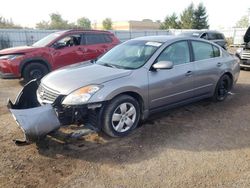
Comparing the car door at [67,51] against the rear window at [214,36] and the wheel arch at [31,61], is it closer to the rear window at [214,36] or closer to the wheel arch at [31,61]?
the wheel arch at [31,61]

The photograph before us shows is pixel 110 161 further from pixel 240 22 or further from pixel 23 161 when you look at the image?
pixel 240 22

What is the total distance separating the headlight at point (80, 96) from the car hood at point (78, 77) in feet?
0.27

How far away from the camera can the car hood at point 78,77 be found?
4.17 meters

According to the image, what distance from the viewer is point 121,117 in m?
4.38

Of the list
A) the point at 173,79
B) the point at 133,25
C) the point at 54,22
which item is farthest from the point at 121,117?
the point at 133,25

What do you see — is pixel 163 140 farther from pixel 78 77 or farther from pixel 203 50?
pixel 203 50

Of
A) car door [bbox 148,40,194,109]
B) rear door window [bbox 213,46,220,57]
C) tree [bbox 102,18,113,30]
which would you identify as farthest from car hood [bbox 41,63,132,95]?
tree [bbox 102,18,113,30]

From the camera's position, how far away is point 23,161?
371 cm

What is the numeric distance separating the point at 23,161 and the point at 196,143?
2.56m

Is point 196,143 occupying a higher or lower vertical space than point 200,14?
lower

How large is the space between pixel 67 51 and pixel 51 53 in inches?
21.5

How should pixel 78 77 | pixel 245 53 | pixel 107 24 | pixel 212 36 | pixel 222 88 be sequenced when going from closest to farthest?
→ pixel 78 77, pixel 222 88, pixel 245 53, pixel 212 36, pixel 107 24

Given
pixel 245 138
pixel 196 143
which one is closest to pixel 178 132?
pixel 196 143

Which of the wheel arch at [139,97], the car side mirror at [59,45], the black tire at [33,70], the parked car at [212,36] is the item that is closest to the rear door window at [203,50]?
the wheel arch at [139,97]
